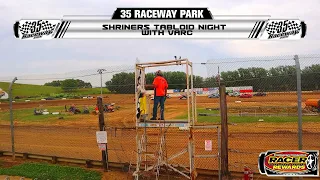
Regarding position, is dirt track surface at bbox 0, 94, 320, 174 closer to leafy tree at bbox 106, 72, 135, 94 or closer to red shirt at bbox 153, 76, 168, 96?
leafy tree at bbox 106, 72, 135, 94

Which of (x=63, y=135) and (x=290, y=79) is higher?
(x=290, y=79)

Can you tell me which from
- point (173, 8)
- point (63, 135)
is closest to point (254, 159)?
point (173, 8)

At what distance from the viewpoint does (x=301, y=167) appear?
271 inches

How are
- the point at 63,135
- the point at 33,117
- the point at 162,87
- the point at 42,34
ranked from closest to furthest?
1. the point at 162,87
2. the point at 42,34
3. the point at 63,135
4. the point at 33,117

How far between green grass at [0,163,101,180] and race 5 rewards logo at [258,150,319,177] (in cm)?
507

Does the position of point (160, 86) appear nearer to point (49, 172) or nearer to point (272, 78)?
point (272, 78)

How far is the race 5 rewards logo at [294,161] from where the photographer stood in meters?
6.85

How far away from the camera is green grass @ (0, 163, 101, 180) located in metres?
9.56

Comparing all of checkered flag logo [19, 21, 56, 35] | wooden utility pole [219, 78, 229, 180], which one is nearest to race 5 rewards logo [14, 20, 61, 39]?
checkered flag logo [19, 21, 56, 35]

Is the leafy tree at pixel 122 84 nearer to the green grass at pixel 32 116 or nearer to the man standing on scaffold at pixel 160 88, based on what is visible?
the man standing on scaffold at pixel 160 88

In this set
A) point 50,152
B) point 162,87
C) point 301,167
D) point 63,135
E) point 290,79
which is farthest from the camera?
point 63,135

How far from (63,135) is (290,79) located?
14228mm

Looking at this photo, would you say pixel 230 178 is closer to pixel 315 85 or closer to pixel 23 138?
pixel 315 85

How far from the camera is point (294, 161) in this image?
22.6 ft
